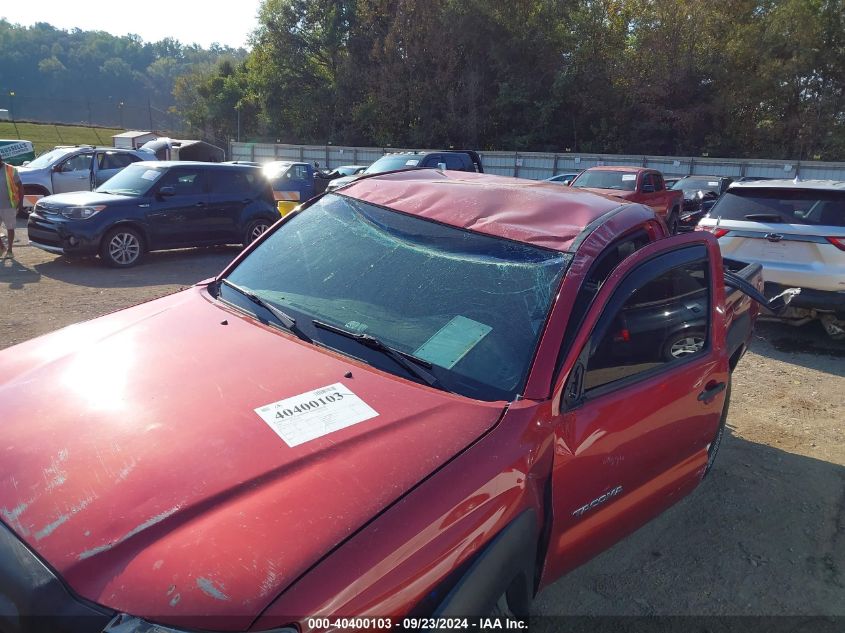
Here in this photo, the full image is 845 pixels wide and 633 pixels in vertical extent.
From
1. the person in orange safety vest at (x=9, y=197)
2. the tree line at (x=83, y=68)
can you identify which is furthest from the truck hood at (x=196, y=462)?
the tree line at (x=83, y=68)

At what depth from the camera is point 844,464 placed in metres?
4.13

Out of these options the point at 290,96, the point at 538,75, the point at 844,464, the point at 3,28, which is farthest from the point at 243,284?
the point at 3,28

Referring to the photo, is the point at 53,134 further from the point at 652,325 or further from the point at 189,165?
the point at 652,325

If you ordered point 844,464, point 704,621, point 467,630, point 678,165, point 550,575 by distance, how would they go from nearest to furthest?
point 467,630 → point 550,575 → point 704,621 → point 844,464 → point 678,165

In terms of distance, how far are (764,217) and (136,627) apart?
7050 mm

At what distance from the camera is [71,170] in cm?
1455

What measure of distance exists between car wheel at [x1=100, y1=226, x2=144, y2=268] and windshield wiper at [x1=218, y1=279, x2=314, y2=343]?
774 cm

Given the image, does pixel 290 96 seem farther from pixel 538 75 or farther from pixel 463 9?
pixel 538 75

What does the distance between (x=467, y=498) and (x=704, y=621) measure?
1.66 m

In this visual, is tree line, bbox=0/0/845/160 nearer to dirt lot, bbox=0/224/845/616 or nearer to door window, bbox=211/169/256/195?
door window, bbox=211/169/256/195

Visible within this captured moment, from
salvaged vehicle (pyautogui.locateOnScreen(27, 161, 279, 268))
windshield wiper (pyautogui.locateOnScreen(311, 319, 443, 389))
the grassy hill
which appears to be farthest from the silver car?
the grassy hill

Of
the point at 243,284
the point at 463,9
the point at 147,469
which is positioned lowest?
the point at 147,469

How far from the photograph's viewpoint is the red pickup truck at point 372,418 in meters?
1.45

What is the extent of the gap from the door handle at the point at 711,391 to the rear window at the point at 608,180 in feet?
34.9
